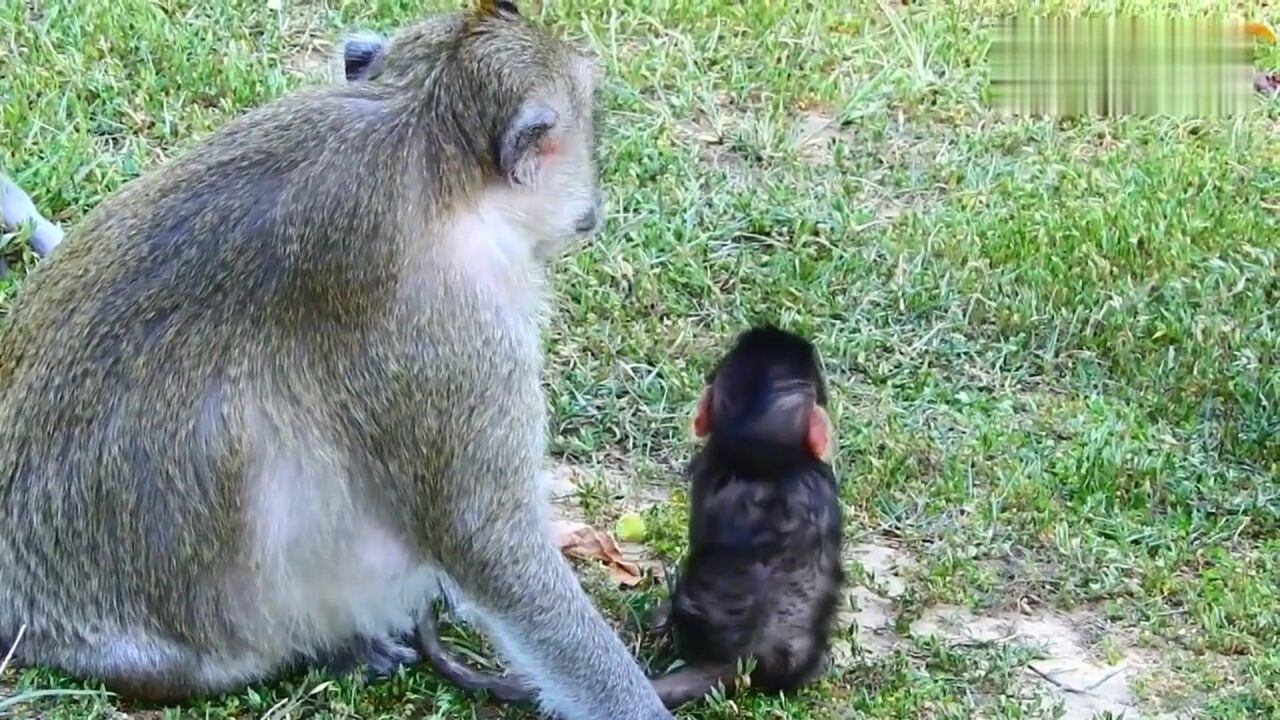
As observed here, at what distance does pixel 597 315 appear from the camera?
619 cm

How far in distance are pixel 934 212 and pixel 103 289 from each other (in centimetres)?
370

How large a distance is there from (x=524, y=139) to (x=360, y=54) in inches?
25.9

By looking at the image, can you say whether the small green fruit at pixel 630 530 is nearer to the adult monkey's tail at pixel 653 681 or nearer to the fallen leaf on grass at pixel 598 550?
the fallen leaf on grass at pixel 598 550

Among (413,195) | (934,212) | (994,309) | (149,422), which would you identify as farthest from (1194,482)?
(149,422)

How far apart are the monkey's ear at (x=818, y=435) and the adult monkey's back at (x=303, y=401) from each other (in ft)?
2.24

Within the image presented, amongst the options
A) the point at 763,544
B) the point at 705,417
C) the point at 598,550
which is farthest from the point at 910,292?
the point at 763,544

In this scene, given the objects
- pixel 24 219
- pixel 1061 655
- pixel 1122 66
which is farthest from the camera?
pixel 1122 66

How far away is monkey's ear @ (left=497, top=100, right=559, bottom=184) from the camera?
4.11 metres

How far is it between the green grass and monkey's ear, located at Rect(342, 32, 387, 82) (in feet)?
2.15

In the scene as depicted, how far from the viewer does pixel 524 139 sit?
4125mm

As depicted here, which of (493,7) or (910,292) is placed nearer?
(493,7)

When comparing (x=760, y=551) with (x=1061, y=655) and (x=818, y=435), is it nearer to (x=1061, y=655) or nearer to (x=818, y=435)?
(x=818, y=435)

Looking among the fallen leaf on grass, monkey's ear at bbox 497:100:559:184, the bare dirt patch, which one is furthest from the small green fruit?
monkey's ear at bbox 497:100:559:184

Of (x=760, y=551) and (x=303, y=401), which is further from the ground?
(x=303, y=401)
